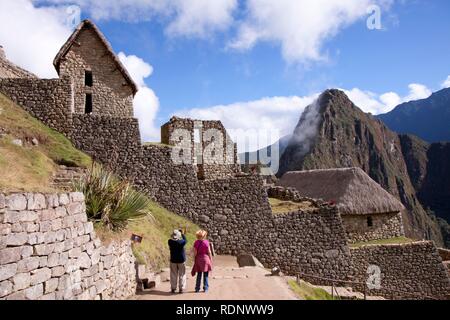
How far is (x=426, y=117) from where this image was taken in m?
152

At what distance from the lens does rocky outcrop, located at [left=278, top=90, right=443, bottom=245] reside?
9512 centimetres

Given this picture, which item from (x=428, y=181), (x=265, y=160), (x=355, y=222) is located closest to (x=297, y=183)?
(x=265, y=160)

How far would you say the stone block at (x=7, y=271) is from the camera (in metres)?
5.43

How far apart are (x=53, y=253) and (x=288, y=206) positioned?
1344 cm

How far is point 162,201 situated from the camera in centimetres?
1588

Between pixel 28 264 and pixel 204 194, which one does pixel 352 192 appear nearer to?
pixel 204 194

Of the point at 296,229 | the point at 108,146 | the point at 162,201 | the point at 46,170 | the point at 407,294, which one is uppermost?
the point at 108,146

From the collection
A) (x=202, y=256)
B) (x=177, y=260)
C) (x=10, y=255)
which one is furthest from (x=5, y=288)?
(x=202, y=256)

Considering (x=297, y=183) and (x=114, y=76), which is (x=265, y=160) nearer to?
(x=297, y=183)

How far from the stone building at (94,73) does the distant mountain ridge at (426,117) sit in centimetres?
14715

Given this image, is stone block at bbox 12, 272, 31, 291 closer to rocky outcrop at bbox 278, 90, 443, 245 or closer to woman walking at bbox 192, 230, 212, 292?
woman walking at bbox 192, 230, 212, 292

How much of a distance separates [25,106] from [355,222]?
19171mm

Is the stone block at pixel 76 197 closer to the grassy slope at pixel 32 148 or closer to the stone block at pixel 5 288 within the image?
the stone block at pixel 5 288

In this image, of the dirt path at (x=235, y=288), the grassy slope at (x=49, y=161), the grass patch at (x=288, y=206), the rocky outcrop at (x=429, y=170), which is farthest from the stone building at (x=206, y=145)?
the rocky outcrop at (x=429, y=170)
